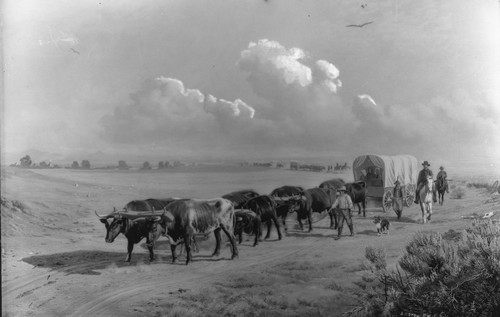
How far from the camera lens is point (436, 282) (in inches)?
172

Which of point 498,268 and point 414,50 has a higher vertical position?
point 414,50

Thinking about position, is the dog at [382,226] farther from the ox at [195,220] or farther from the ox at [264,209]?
the ox at [195,220]

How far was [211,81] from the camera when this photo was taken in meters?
4.83

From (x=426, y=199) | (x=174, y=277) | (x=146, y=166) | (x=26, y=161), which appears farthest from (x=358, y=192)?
(x=26, y=161)

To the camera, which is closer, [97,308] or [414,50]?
[97,308]

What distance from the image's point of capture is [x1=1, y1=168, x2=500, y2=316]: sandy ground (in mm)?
4254

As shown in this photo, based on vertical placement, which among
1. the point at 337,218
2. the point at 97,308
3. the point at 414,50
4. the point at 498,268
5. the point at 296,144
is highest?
the point at 414,50

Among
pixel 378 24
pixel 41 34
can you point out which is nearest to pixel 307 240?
pixel 378 24

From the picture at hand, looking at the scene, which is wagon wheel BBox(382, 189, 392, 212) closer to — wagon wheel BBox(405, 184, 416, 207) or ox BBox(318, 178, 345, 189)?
wagon wheel BBox(405, 184, 416, 207)

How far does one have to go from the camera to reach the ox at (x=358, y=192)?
5148 millimetres

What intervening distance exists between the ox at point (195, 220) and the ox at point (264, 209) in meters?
0.28

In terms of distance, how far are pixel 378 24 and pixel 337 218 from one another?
7.71ft

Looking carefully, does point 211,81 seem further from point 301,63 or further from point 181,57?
point 301,63

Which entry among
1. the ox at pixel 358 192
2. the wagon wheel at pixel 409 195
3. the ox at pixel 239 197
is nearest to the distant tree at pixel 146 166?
the ox at pixel 239 197
